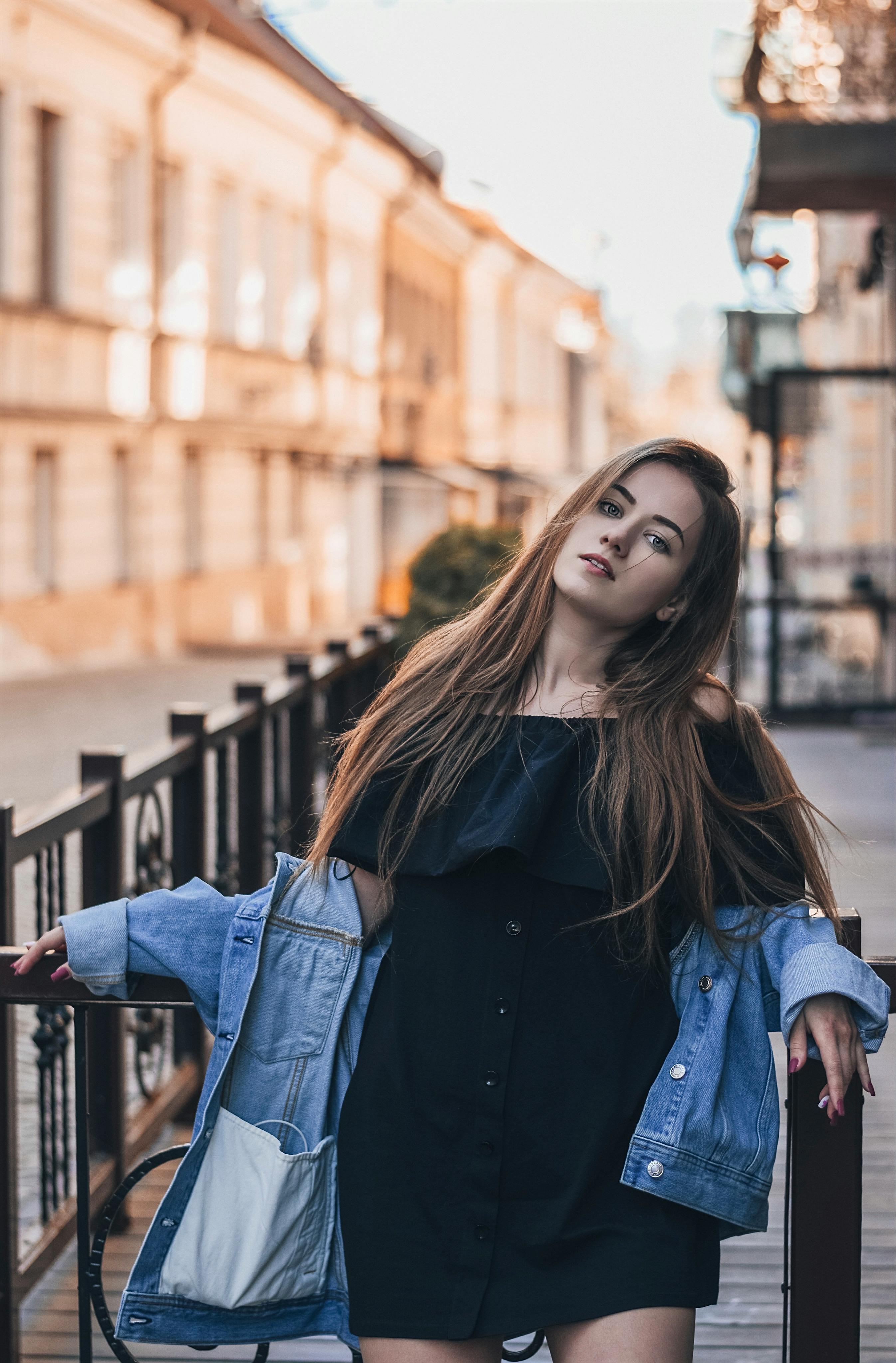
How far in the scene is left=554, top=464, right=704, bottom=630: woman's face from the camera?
229 centimetres

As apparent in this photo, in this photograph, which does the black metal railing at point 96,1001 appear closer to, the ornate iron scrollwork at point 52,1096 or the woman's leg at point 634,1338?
the ornate iron scrollwork at point 52,1096

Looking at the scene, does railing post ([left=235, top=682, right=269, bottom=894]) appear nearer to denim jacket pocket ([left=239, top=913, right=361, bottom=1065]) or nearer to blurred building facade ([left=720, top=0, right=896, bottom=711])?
denim jacket pocket ([left=239, top=913, right=361, bottom=1065])

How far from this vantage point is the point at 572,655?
7.73ft

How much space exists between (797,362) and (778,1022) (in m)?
13.5

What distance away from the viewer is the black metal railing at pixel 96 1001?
3322mm

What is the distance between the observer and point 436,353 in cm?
3631

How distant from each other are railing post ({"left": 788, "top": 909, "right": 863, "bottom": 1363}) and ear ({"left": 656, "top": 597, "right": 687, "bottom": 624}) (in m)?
0.46

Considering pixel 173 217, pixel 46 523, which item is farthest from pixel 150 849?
pixel 173 217

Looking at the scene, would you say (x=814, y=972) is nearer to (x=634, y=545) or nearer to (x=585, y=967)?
(x=585, y=967)

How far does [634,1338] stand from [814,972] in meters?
0.49

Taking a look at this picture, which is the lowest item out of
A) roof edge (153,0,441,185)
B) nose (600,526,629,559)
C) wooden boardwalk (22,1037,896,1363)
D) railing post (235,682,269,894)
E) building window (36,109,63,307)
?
wooden boardwalk (22,1037,896,1363)

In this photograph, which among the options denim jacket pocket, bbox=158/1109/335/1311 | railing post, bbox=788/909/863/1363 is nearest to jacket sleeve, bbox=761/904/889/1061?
railing post, bbox=788/909/863/1363

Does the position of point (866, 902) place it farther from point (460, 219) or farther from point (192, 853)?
point (460, 219)

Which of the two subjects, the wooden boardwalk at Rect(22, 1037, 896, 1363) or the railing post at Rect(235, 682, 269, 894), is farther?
the railing post at Rect(235, 682, 269, 894)
